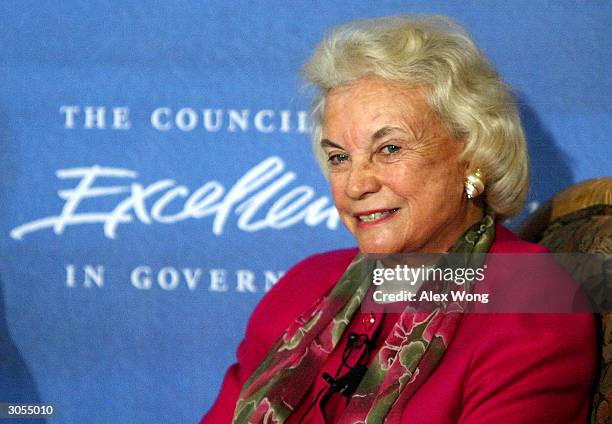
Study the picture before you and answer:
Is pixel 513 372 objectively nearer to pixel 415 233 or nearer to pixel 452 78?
pixel 415 233

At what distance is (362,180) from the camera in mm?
1663

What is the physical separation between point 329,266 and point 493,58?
0.64 metres

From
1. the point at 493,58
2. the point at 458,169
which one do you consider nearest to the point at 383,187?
the point at 458,169

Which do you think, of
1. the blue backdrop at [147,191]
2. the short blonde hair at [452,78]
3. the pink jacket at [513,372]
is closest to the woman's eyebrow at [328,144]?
the short blonde hair at [452,78]

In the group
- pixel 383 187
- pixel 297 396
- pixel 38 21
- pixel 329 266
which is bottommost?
pixel 297 396

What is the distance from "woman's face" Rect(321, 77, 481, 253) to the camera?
64.5 inches

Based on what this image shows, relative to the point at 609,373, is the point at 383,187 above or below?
above

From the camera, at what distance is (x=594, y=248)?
1572mm

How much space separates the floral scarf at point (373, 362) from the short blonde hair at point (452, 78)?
11cm

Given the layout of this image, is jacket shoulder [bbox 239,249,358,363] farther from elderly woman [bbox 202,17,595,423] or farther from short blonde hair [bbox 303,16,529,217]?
short blonde hair [bbox 303,16,529,217]

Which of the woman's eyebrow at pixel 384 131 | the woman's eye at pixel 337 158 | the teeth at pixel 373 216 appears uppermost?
the woman's eyebrow at pixel 384 131

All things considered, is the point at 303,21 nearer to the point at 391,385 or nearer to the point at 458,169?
the point at 458,169

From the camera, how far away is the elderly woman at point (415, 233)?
1.48 metres

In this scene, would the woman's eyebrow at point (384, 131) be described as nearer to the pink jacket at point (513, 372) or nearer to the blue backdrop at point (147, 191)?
the pink jacket at point (513, 372)
